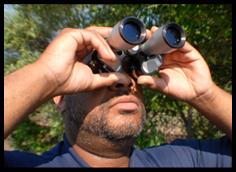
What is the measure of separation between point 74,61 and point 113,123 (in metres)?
0.27

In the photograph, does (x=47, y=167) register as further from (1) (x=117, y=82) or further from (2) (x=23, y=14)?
(2) (x=23, y=14)

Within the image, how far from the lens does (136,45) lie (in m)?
1.65

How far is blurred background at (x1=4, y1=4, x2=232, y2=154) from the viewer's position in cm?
340

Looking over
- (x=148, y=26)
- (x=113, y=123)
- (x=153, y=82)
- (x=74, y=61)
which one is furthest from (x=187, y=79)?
(x=148, y=26)

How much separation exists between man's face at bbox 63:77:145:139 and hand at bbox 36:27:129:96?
63 mm

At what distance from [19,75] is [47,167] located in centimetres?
35

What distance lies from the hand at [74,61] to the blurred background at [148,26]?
1.76m

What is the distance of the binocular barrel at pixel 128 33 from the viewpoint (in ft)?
5.19

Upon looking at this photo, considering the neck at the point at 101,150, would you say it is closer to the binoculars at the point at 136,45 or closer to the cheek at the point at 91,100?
the cheek at the point at 91,100

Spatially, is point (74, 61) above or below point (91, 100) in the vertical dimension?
above

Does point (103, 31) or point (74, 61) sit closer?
point (74, 61)

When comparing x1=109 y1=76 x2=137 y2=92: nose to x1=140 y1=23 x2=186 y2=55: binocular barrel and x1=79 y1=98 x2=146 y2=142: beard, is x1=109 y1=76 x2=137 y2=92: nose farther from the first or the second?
x1=140 y1=23 x2=186 y2=55: binocular barrel

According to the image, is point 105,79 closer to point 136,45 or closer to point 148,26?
point 136,45
